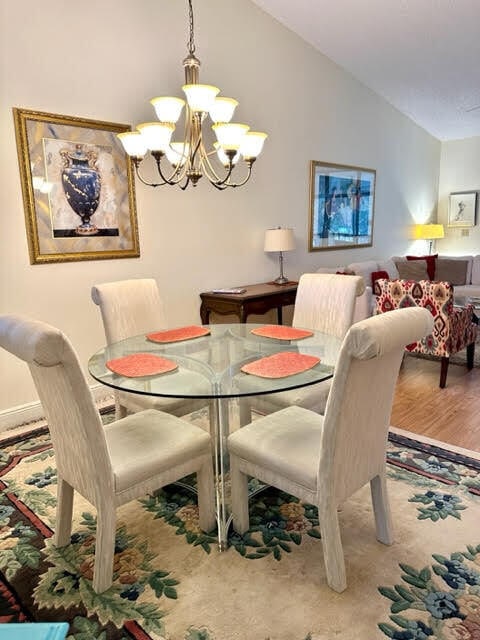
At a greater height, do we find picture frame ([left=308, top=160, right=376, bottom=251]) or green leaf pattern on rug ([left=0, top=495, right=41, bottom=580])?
picture frame ([left=308, top=160, right=376, bottom=251])

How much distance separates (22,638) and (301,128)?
15.2ft

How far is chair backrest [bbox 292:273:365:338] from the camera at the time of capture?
8.59 feet

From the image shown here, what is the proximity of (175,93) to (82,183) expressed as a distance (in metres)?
1.09

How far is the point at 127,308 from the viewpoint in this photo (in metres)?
2.62

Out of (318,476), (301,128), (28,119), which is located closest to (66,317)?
(28,119)

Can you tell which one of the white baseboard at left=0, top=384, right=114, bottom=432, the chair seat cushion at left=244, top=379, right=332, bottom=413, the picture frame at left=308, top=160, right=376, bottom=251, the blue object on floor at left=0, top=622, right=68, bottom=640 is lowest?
the white baseboard at left=0, top=384, right=114, bottom=432

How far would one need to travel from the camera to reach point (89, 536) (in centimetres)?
188

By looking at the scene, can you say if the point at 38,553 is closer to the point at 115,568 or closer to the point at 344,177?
the point at 115,568

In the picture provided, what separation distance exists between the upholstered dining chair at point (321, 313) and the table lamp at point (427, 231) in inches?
174

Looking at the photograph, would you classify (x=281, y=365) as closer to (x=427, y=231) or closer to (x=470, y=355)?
(x=470, y=355)

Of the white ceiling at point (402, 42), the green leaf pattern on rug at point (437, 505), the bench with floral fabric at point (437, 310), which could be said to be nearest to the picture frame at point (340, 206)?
the white ceiling at point (402, 42)

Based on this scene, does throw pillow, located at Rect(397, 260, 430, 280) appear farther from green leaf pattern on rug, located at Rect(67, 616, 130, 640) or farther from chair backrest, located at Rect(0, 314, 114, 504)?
green leaf pattern on rug, located at Rect(67, 616, 130, 640)

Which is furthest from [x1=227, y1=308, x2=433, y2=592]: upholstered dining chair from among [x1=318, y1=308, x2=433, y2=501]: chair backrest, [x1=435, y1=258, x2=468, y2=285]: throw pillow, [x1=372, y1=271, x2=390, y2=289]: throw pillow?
[x1=435, y1=258, x2=468, y2=285]: throw pillow

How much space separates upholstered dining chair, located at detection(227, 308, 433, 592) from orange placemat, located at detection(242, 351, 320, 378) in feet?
0.81
